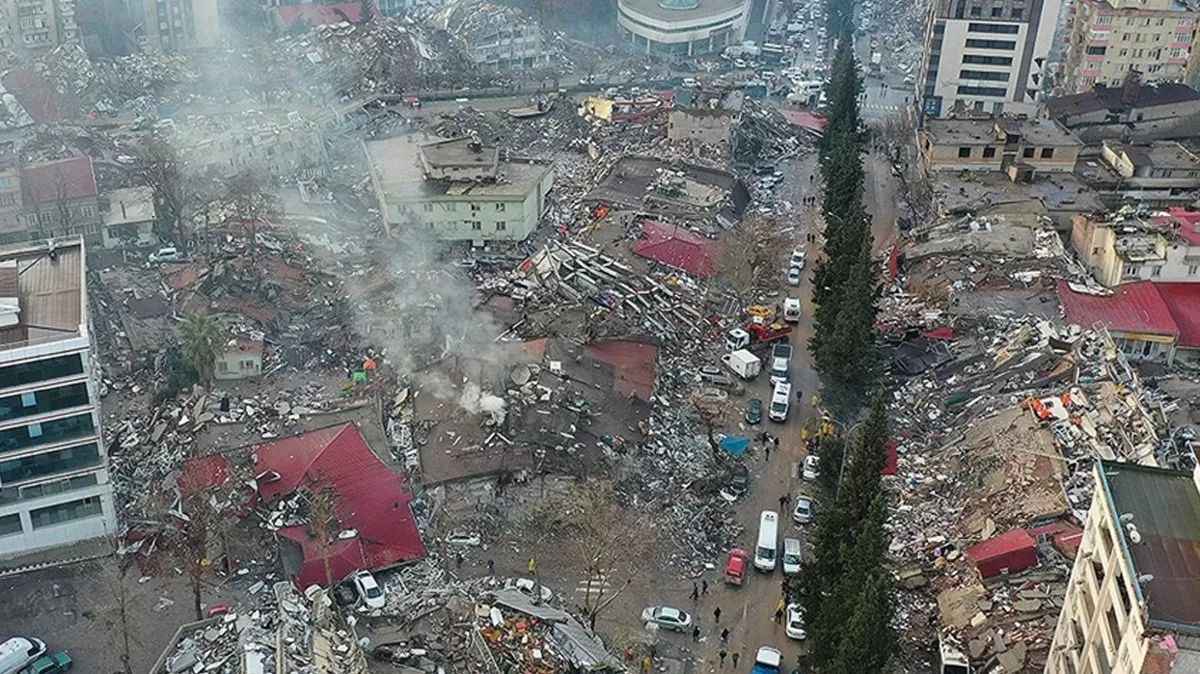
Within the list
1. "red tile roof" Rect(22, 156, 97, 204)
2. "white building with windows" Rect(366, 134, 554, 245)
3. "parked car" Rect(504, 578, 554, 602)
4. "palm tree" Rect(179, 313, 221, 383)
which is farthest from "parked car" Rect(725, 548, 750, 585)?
"red tile roof" Rect(22, 156, 97, 204)

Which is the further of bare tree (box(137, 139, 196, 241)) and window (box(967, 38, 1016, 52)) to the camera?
window (box(967, 38, 1016, 52))

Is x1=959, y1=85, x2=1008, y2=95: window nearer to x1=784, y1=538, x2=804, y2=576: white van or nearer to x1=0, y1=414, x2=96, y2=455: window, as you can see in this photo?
x1=784, y1=538, x2=804, y2=576: white van

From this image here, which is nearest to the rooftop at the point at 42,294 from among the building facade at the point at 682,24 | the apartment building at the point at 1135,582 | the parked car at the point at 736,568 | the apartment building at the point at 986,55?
the parked car at the point at 736,568

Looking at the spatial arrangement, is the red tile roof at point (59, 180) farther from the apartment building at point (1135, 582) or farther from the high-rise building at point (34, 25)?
the apartment building at point (1135, 582)

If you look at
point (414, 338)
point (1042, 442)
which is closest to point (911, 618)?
point (1042, 442)

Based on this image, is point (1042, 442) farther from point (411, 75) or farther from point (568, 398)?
point (411, 75)
